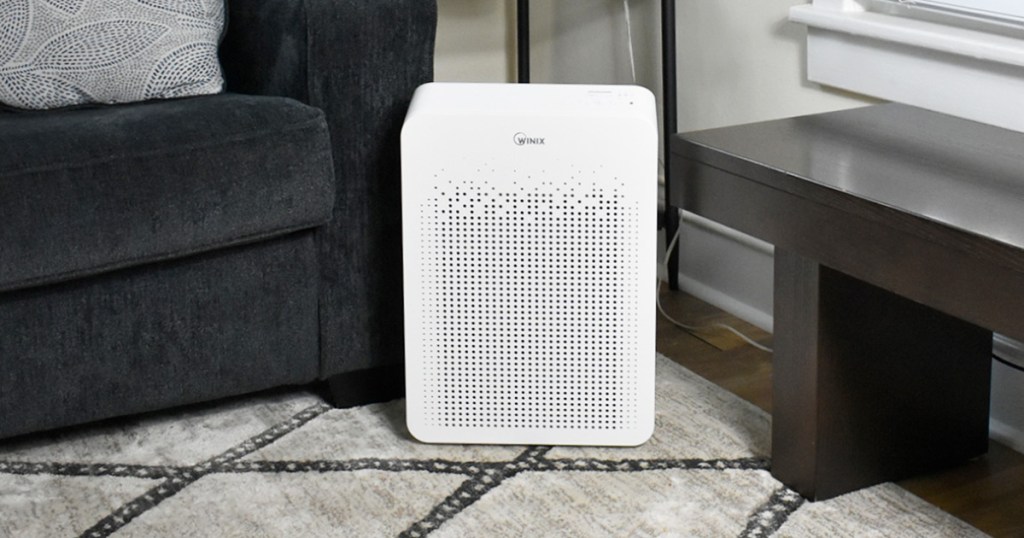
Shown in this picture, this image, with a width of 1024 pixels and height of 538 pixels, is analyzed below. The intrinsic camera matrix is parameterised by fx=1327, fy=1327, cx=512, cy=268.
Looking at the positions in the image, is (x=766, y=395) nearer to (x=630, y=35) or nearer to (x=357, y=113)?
(x=357, y=113)

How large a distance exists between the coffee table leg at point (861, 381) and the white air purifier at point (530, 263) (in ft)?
0.71

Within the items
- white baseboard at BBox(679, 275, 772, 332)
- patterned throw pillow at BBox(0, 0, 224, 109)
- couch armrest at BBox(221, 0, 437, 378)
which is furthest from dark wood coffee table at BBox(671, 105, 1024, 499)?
patterned throw pillow at BBox(0, 0, 224, 109)

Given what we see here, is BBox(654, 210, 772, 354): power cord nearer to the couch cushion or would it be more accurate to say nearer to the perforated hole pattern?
the perforated hole pattern

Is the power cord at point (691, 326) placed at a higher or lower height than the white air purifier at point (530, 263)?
lower

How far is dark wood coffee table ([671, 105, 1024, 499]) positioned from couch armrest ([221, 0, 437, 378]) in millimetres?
418

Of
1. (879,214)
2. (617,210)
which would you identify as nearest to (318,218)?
(617,210)

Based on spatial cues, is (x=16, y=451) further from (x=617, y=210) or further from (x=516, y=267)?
(x=617, y=210)

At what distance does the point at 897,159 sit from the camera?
155cm

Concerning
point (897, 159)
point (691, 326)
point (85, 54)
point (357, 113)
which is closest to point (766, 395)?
point (691, 326)

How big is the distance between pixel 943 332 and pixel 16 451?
1256mm

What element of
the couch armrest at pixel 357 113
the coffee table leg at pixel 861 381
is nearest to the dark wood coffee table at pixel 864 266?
the coffee table leg at pixel 861 381

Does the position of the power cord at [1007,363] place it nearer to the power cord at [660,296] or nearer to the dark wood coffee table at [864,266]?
the dark wood coffee table at [864,266]

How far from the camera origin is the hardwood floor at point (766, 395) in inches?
64.6

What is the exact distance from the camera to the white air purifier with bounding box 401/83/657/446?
1704mm
